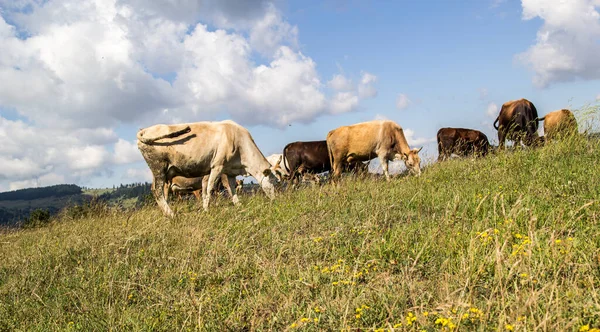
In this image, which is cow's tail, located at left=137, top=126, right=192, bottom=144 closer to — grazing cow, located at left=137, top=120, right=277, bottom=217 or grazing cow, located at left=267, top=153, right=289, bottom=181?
grazing cow, located at left=137, top=120, right=277, bottom=217

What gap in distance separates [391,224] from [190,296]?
313 centimetres

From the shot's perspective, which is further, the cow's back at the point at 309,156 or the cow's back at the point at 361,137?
the cow's back at the point at 309,156

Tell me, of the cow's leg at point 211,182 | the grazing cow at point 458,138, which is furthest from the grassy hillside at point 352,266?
the grazing cow at point 458,138

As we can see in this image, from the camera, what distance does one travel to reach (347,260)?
216 inches

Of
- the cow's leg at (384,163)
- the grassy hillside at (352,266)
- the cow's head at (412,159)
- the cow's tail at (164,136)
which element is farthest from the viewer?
the cow's head at (412,159)

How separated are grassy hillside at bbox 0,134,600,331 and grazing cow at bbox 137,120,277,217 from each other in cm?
279

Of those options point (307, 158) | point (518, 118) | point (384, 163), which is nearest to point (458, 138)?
point (518, 118)

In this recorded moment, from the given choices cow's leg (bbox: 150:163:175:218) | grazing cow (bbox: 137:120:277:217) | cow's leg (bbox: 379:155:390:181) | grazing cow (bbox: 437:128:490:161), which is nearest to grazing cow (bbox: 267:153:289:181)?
grazing cow (bbox: 137:120:277:217)

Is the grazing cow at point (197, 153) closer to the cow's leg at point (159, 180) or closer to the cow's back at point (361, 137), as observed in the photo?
the cow's leg at point (159, 180)

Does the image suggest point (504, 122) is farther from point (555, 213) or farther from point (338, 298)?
point (338, 298)

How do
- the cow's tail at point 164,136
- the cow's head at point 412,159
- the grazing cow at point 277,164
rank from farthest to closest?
the cow's head at point 412,159 → the grazing cow at point 277,164 → the cow's tail at point 164,136

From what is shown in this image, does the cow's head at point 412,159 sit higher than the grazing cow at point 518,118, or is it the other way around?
the grazing cow at point 518,118

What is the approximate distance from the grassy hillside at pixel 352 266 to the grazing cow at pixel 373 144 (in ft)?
26.2

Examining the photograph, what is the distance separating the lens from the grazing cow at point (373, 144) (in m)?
17.0
